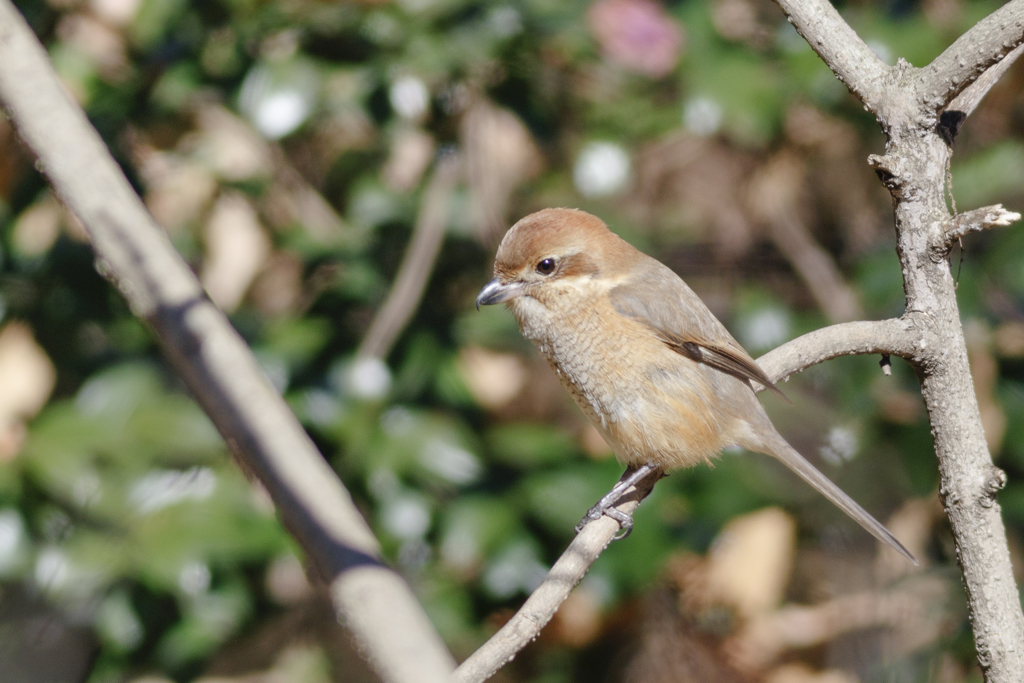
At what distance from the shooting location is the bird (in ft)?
7.75

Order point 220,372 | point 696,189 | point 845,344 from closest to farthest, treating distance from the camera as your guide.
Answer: point 220,372, point 845,344, point 696,189

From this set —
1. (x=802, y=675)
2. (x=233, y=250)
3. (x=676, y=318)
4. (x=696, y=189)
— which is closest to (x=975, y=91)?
(x=676, y=318)

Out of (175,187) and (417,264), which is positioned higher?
(175,187)

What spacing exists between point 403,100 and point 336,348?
81 centimetres

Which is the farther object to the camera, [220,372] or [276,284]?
[276,284]

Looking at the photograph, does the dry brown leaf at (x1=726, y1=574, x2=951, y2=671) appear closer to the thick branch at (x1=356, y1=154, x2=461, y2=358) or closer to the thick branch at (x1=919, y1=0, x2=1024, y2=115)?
the thick branch at (x1=356, y1=154, x2=461, y2=358)

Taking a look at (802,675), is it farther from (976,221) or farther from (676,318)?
(976,221)

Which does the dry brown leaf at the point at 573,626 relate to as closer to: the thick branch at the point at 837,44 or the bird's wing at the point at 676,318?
the bird's wing at the point at 676,318

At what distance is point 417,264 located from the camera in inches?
113

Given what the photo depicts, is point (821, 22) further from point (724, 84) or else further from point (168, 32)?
point (168, 32)

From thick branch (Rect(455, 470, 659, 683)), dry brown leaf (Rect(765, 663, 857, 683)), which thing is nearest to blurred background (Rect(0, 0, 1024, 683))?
dry brown leaf (Rect(765, 663, 857, 683))

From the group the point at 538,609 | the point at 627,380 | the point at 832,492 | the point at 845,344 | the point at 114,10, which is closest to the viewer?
the point at 538,609

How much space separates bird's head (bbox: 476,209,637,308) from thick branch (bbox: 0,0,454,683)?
150 centimetres

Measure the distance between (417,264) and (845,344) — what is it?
150 cm
